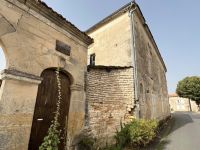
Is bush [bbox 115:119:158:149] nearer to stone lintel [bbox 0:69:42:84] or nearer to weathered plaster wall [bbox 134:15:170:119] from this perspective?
weathered plaster wall [bbox 134:15:170:119]

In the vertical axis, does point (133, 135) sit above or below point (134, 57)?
below

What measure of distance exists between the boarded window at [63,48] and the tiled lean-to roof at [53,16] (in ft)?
1.86

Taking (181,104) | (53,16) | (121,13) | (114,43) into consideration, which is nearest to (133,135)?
(53,16)

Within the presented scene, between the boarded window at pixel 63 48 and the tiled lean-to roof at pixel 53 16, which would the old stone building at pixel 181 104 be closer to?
the tiled lean-to roof at pixel 53 16

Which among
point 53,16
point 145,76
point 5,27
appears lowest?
point 145,76

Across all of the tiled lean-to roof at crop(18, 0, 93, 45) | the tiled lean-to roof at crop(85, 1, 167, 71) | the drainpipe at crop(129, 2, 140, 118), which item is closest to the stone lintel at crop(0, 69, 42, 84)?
the tiled lean-to roof at crop(18, 0, 93, 45)

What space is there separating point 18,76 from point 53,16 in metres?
2.19

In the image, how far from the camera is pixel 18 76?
3.55m

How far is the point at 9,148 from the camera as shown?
10.7ft

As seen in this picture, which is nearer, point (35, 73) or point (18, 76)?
point (18, 76)

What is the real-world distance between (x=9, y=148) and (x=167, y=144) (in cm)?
650

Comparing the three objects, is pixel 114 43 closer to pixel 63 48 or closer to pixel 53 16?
pixel 63 48

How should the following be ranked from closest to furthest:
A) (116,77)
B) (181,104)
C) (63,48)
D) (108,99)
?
1. (63,48)
2. (108,99)
3. (116,77)
4. (181,104)

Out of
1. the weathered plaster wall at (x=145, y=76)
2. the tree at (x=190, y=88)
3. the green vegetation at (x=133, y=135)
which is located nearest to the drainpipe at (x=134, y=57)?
the weathered plaster wall at (x=145, y=76)
